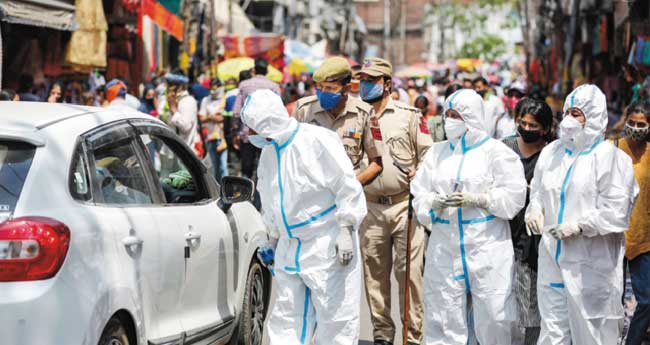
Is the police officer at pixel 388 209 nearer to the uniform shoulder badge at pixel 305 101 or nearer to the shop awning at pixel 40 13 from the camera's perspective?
the uniform shoulder badge at pixel 305 101

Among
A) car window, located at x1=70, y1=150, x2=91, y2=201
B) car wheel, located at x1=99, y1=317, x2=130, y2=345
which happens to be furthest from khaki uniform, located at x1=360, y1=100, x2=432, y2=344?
car window, located at x1=70, y1=150, x2=91, y2=201

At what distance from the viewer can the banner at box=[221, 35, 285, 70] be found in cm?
2812

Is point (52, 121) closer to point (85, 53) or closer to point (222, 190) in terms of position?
point (222, 190)

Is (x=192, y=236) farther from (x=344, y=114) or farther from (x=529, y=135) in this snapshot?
(x=529, y=135)

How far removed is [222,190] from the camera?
700 cm

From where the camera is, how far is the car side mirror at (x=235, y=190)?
6.93 m

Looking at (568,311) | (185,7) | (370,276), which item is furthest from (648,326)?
(185,7)

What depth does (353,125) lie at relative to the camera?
25.4 feet

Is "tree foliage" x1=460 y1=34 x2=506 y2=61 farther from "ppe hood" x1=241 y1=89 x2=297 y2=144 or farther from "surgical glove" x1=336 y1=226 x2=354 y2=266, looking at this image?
"surgical glove" x1=336 y1=226 x2=354 y2=266

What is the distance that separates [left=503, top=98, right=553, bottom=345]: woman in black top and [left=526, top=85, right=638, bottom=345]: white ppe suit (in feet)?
1.58

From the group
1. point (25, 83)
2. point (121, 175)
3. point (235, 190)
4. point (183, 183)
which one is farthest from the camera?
point (25, 83)

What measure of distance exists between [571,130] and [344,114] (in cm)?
178

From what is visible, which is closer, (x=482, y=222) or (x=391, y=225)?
(x=482, y=222)

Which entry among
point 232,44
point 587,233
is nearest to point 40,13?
point 587,233
